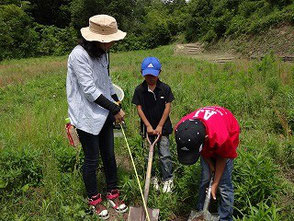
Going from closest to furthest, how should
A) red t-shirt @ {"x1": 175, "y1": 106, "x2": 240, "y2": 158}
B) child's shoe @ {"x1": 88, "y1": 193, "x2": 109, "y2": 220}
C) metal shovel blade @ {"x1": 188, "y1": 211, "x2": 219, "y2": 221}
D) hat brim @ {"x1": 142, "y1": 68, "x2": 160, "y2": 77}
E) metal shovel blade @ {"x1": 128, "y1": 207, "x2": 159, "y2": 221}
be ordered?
1. red t-shirt @ {"x1": 175, "y1": 106, "x2": 240, "y2": 158}
2. metal shovel blade @ {"x1": 188, "y1": 211, "x2": 219, "y2": 221}
3. metal shovel blade @ {"x1": 128, "y1": 207, "x2": 159, "y2": 221}
4. child's shoe @ {"x1": 88, "y1": 193, "x2": 109, "y2": 220}
5. hat brim @ {"x1": 142, "y1": 68, "x2": 160, "y2": 77}

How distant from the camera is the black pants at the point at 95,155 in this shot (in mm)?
2377

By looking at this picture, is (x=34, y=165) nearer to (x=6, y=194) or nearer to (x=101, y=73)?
(x=6, y=194)

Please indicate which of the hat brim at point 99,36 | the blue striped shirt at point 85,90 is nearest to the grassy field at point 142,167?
the blue striped shirt at point 85,90

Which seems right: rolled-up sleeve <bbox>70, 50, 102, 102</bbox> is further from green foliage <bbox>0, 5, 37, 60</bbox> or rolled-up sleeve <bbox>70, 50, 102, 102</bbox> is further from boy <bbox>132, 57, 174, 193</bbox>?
green foliage <bbox>0, 5, 37, 60</bbox>

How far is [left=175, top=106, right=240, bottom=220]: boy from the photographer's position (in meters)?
1.84

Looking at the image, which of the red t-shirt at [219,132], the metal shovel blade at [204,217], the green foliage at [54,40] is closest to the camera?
the red t-shirt at [219,132]

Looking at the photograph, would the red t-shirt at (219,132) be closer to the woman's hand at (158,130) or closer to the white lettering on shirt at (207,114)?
the white lettering on shirt at (207,114)

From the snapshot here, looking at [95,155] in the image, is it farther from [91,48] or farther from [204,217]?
[204,217]

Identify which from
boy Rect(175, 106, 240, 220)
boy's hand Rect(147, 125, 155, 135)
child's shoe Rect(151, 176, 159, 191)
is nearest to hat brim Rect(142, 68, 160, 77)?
boy's hand Rect(147, 125, 155, 135)

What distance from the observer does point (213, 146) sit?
1973 millimetres

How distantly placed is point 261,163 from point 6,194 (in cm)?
250

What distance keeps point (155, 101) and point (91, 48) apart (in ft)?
3.02

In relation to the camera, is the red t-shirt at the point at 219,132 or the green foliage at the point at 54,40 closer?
the red t-shirt at the point at 219,132

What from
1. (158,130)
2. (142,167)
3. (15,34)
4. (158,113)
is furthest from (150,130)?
(15,34)
